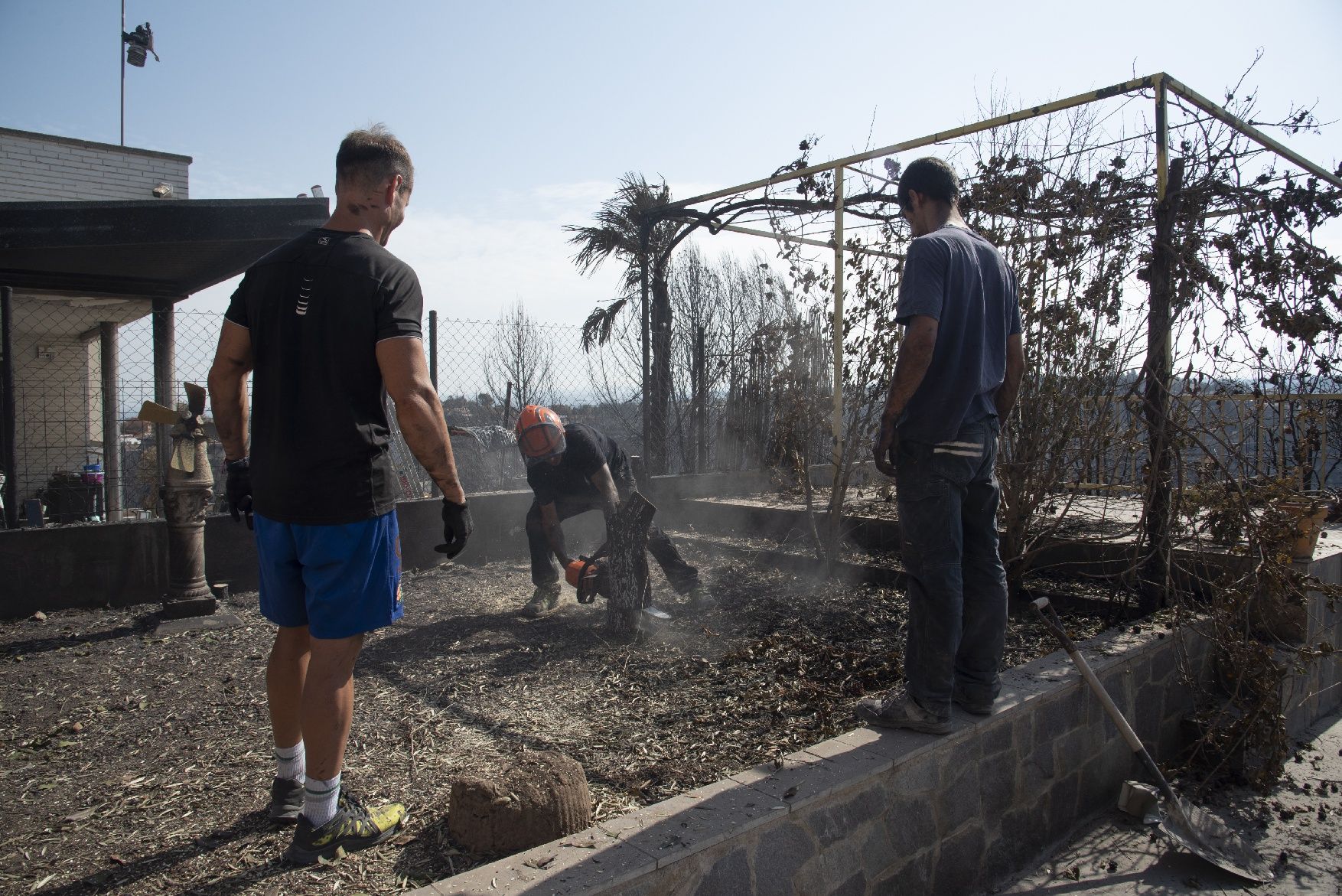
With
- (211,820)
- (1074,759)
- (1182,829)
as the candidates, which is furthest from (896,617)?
(211,820)

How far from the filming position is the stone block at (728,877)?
6.39ft

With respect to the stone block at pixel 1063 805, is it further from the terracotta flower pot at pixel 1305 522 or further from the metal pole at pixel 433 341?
the metal pole at pixel 433 341

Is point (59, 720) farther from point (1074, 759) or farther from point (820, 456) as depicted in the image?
point (820, 456)

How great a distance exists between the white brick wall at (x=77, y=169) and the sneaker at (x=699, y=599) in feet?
37.2

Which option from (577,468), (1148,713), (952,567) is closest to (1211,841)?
(1148,713)

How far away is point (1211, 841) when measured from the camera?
2.86m

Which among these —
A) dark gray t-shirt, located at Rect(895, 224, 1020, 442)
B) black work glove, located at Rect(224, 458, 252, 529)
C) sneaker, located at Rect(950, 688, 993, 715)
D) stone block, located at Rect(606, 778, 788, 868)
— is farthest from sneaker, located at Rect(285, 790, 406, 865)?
dark gray t-shirt, located at Rect(895, 224, 1020, 442)

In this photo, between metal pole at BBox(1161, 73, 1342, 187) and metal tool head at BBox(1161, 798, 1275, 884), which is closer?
metal tool head at BBox(1161, 798, 1275, 884)

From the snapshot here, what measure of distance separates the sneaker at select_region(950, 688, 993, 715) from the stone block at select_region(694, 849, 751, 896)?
1.11m

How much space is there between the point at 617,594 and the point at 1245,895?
2806 mm

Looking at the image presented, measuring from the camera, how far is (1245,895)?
109 inches

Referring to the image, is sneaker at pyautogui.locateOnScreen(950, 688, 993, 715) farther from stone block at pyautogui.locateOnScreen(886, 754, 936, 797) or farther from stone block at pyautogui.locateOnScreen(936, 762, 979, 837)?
stone block at pyautogui.locateOnScreen(886, 754, 936, 797)

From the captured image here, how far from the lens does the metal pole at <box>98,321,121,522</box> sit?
6.91 meters

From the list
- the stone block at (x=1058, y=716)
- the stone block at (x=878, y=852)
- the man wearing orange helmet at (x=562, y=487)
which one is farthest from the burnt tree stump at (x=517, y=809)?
the man wearing orange helmet at (x=562, y=487)
